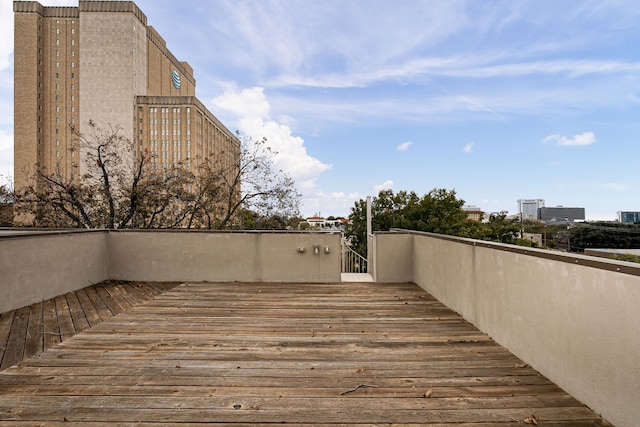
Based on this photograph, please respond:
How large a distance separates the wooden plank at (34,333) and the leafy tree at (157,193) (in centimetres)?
452

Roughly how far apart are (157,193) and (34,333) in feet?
18.5

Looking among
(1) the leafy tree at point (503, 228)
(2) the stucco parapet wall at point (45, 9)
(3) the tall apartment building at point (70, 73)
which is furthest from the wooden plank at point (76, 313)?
(2) the stucco parapet wall at point (45, 9)

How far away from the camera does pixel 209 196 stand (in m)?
8.63

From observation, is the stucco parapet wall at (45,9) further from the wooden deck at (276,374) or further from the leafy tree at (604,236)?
the leafy tree at (604,236)

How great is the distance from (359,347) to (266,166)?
7317 millimetres

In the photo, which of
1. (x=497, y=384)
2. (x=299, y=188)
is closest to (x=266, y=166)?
(x=299, y=188)

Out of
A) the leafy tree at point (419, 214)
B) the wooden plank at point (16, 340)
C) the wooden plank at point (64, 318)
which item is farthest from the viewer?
the leafy tree at point (419, 214)

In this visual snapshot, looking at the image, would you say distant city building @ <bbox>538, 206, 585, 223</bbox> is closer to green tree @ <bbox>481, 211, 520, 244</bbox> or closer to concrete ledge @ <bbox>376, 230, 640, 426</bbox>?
green tree @ <bbox>481, 211, 520, 244</bbox>

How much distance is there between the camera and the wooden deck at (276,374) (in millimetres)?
1680

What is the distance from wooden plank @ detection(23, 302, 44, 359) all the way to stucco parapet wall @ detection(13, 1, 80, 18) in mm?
70291

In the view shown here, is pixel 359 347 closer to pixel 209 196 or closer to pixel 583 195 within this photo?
pixel 209 196

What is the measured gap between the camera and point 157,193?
8102 millimetres

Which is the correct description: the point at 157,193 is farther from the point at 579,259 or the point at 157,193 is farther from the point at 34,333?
the point at 579,259

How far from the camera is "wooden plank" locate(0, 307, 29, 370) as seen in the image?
236 centimetres
